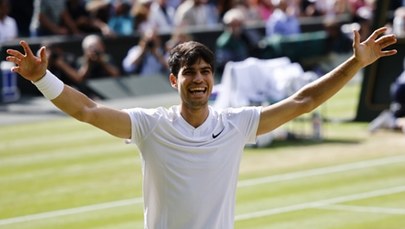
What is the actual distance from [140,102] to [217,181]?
1592 cm

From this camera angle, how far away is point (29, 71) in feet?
21.0

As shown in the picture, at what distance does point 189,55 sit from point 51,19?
16.8 metres

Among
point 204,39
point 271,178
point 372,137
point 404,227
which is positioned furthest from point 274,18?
point 404,227

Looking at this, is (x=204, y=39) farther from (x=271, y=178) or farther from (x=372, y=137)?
(x=271, y=178)

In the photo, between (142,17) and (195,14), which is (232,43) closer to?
(195,14)

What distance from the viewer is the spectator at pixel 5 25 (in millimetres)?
21703

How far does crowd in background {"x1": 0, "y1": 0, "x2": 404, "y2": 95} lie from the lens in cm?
2241

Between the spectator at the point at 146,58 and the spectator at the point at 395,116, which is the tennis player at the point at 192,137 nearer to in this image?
the spectator at the point at 395,116

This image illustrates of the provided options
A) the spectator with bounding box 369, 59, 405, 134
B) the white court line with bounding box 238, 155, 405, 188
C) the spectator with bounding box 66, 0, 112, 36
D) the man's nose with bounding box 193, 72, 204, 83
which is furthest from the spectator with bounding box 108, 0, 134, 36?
the man's nose with bounding box 193, 72, 204, 83

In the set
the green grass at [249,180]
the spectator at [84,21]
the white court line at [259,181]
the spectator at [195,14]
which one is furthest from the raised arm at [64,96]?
the spectator at [195,14]

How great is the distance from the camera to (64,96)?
650cm

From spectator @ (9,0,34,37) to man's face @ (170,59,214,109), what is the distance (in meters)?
16.7

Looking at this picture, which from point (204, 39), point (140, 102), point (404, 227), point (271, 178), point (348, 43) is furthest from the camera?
point (348, 43)

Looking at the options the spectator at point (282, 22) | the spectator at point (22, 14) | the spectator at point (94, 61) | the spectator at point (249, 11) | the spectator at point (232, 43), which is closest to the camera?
the spectator at point (94, 61)
